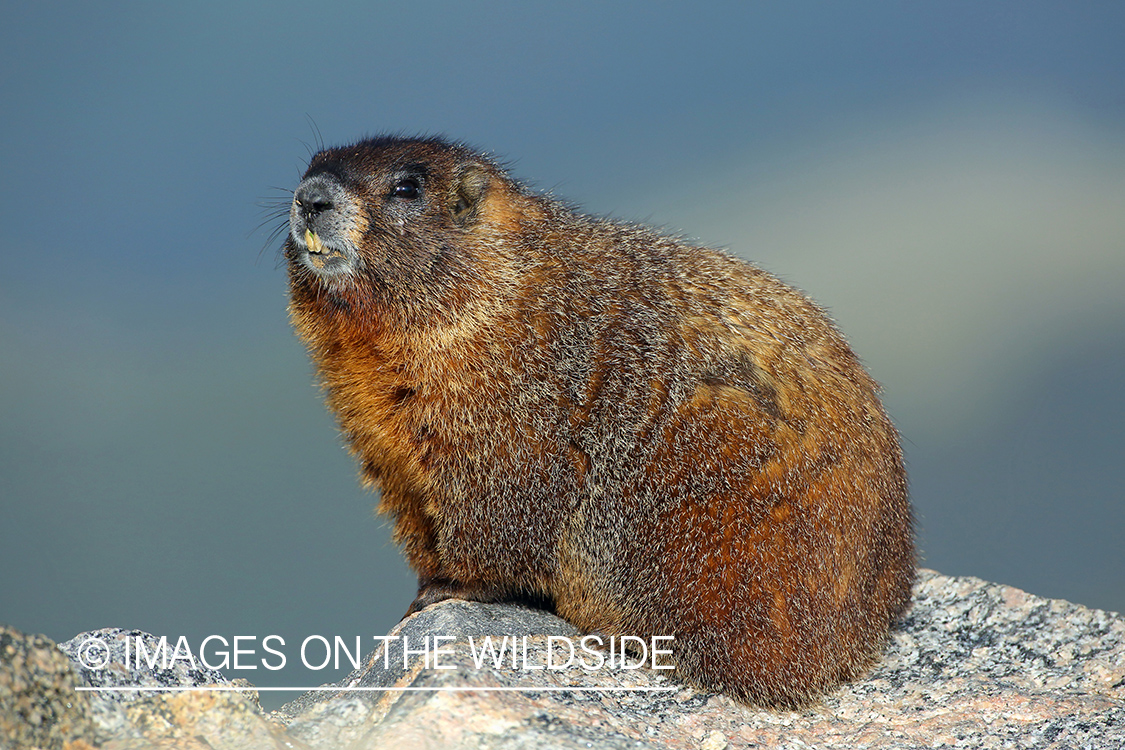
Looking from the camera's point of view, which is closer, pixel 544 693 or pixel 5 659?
pixel 5 659

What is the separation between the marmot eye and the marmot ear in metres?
0.17

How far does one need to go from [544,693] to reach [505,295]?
1590 mm

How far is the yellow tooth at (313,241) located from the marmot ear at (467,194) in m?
0.56

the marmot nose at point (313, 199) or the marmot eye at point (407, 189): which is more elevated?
the marmot eye at point (407, 189)

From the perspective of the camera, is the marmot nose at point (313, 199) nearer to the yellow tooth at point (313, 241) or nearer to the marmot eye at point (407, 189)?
the yellow tooth at point (313, 241)

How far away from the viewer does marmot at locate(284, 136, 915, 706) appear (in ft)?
12.1

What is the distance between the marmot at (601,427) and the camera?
3676 millimetres

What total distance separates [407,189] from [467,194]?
10.9 inches

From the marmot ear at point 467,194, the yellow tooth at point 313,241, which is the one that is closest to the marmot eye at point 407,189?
the marmot ear at point 467,194

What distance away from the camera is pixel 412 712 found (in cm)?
278

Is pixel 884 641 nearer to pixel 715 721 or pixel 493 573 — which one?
pixel 715 721

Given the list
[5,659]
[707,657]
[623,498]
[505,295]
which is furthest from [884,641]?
[5,659]

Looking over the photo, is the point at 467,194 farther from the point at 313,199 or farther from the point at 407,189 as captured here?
the point at 313,199

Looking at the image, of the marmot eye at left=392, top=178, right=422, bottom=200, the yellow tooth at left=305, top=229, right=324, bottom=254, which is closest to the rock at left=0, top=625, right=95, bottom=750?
the yellow tooth at left=305, top=229, right=324, bottom=254
